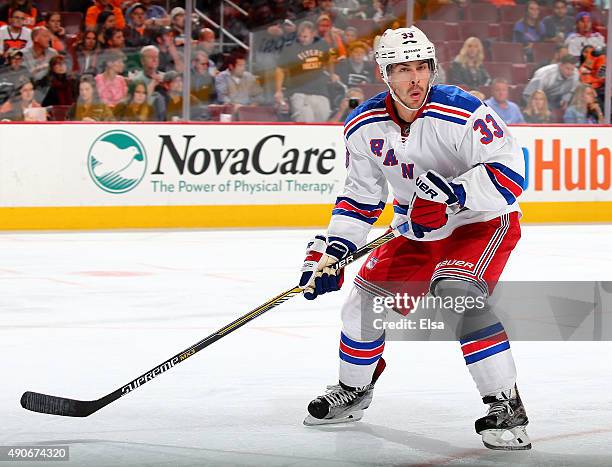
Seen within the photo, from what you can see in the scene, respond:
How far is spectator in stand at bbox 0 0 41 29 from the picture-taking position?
905cm

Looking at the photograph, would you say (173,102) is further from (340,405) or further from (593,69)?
(340,405)

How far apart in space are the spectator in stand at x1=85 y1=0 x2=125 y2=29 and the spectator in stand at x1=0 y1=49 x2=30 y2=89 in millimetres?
563

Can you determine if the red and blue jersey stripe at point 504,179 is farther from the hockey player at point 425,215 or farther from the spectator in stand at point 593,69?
the spectator in stand at point 593,69

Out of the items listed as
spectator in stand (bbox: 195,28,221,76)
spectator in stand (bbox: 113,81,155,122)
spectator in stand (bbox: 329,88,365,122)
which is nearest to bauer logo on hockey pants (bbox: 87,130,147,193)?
spectator in stand (bbox: 113,81,155,122)

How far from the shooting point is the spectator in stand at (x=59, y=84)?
9.00 meters

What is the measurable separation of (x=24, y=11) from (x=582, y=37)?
14.8 ft

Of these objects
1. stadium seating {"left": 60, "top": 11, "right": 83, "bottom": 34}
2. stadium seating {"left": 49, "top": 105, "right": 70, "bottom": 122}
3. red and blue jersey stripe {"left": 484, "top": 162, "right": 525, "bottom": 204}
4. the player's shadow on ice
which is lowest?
the player's shadow on ice

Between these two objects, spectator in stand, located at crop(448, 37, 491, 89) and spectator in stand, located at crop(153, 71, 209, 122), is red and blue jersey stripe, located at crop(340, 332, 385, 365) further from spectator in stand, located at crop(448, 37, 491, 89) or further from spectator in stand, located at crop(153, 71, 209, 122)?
spectator in stand, located at crop(448, 37, 491, 89)

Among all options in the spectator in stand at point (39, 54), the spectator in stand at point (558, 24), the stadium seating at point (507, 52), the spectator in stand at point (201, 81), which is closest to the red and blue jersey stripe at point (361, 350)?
the spectator in stand at point (39, 54)

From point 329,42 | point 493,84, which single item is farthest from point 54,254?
point 493,84

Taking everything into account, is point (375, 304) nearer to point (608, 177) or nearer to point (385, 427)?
point (385, 427)

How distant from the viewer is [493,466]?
9.83 ft

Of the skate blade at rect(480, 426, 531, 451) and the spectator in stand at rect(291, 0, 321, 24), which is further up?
the spectator in stand at rect(291, 0, 321, 24)

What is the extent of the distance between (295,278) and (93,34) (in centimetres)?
322
